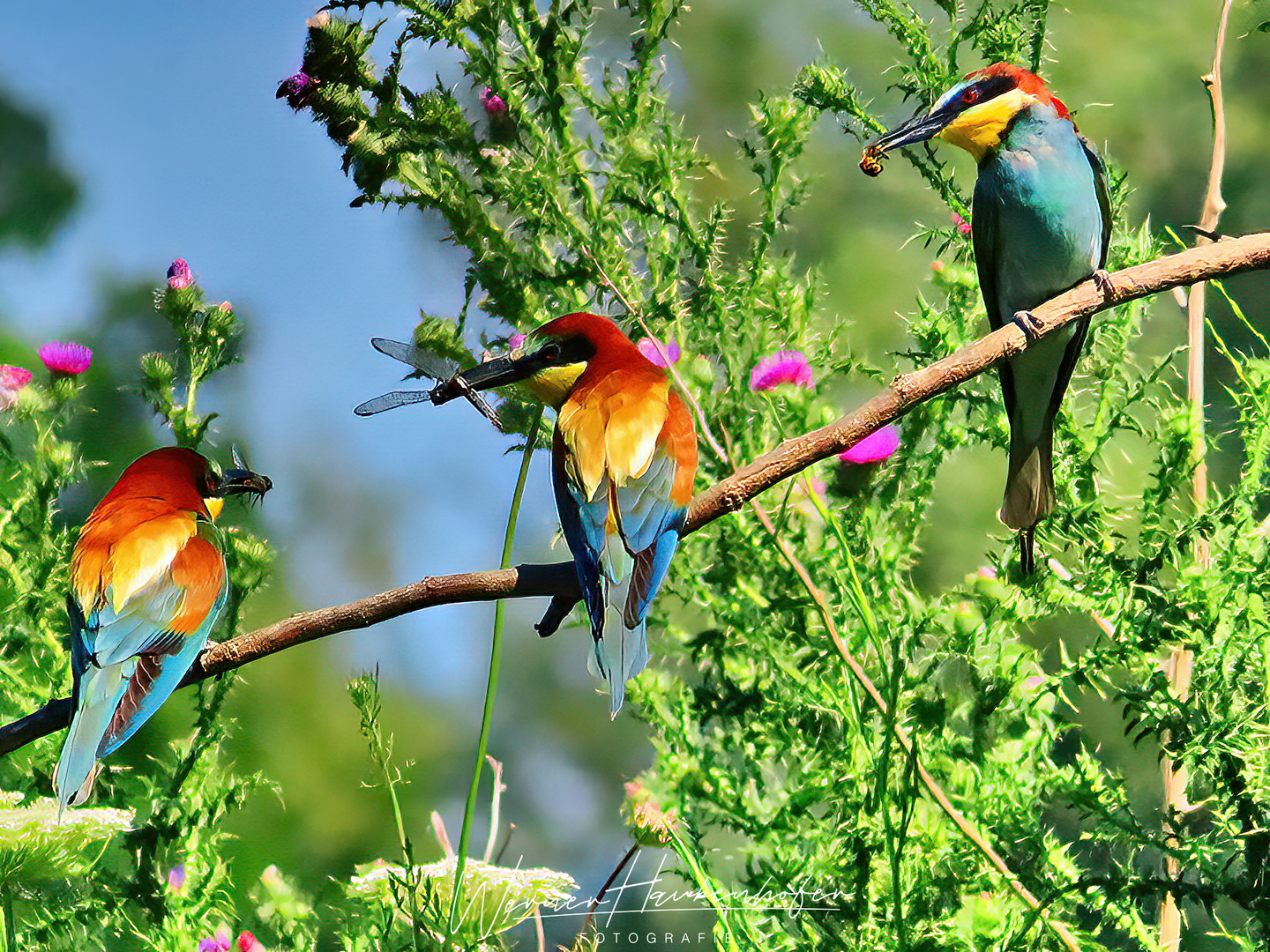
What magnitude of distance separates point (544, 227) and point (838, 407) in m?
0.28

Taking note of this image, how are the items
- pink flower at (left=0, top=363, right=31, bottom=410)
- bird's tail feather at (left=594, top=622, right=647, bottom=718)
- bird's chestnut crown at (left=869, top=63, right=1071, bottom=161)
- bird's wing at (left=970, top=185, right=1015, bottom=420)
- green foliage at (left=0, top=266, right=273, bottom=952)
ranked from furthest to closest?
pink flower at (left=0, top=363, right=31, bottom=410), green foliage at (left=0, top=266, right=273, bottom=952), bird's wing at (left=970, top=185, right=1015, bottom=420), bird's chestnut crown at (left=869, top=63, right=1071, bottom=161), bird's tail feather at (left=594, top=622, right=647, bottom=718)

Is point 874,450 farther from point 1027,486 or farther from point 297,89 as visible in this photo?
point 297,89

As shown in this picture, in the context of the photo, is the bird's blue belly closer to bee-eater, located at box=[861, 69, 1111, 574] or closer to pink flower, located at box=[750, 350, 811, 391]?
bee-eater, located at box=[861, 69, 1111, 574]

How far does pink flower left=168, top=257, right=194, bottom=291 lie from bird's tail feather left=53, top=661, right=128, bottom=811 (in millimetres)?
455

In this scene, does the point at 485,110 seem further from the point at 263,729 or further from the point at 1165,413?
the point at 263,729

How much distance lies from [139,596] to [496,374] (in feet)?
0.88

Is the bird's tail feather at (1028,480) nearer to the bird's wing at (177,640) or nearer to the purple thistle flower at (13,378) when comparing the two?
the bird's wing at (177,640)

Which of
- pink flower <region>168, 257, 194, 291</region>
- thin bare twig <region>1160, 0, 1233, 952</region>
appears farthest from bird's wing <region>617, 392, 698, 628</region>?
pink flower <region>168, 257, 194, 291</region>

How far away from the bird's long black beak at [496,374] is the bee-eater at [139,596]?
0.24 meters

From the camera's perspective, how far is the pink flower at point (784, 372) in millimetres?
867

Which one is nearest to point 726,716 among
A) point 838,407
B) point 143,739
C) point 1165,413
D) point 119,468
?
point 838,407

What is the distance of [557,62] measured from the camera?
892mm

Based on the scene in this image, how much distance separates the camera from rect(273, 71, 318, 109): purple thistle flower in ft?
2.74

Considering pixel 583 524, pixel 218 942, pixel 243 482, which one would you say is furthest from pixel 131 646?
pixel 218 942
